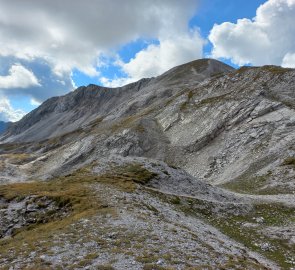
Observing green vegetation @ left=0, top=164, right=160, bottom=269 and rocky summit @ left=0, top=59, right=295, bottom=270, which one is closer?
rocky summit @ left=0, top=59, right=295, bottom=270

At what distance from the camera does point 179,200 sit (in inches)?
1538

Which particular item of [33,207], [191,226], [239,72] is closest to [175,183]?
[191,226]

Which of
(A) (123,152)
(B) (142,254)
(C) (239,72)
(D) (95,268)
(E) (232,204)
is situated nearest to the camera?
(D) (95,268)

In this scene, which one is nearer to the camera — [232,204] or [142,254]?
[142,254]

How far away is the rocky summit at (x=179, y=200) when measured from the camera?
21531mm

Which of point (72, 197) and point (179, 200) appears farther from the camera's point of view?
point (179, 200)

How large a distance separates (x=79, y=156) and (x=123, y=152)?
13587 millimetres

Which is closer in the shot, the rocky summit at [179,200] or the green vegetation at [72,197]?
the rocky summit at [179,200]

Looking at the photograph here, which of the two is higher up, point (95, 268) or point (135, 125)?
point (135, 125)

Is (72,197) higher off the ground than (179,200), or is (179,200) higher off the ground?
(72,197)

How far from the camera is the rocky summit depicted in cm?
2153

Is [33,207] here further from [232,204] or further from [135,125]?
[135,125]

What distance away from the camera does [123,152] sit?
95250 mm

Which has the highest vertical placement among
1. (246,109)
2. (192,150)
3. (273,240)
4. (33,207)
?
(246,109)
